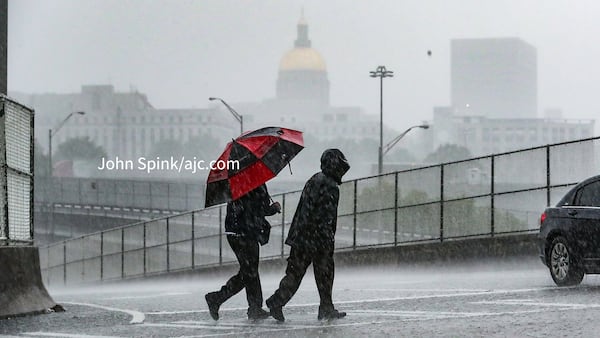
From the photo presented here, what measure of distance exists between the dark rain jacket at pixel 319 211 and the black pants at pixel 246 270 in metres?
0.49

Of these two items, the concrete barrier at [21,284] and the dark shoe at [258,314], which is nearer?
the dark shoe at [258,314]

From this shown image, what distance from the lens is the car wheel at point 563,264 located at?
15.3 meters

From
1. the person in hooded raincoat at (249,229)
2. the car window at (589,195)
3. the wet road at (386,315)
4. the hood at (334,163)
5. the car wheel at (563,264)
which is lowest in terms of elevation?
the wet road at (386,315)

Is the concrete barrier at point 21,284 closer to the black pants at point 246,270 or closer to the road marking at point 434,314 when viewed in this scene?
the black pants at point 246,270

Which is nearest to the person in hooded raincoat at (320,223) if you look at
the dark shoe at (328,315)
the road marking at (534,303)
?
the dark shoe at (328,315)

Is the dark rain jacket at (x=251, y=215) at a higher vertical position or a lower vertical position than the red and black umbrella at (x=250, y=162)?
lower

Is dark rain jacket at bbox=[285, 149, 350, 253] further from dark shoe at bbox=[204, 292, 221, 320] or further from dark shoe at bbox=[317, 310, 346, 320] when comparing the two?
dark shoe at bbox=[204, 292, 221, 320]

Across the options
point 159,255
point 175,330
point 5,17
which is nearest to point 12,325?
point 175,330

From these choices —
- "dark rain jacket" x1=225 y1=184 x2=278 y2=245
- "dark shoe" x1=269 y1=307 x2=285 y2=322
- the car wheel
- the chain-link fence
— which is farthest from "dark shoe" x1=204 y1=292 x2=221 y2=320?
the car wheel

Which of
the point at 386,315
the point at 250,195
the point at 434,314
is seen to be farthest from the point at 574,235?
the point at 250,195

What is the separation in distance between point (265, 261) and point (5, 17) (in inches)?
568

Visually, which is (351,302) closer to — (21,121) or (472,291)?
(472,291)

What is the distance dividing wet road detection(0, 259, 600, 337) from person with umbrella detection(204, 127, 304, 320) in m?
0.45

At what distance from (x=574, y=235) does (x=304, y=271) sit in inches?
194
